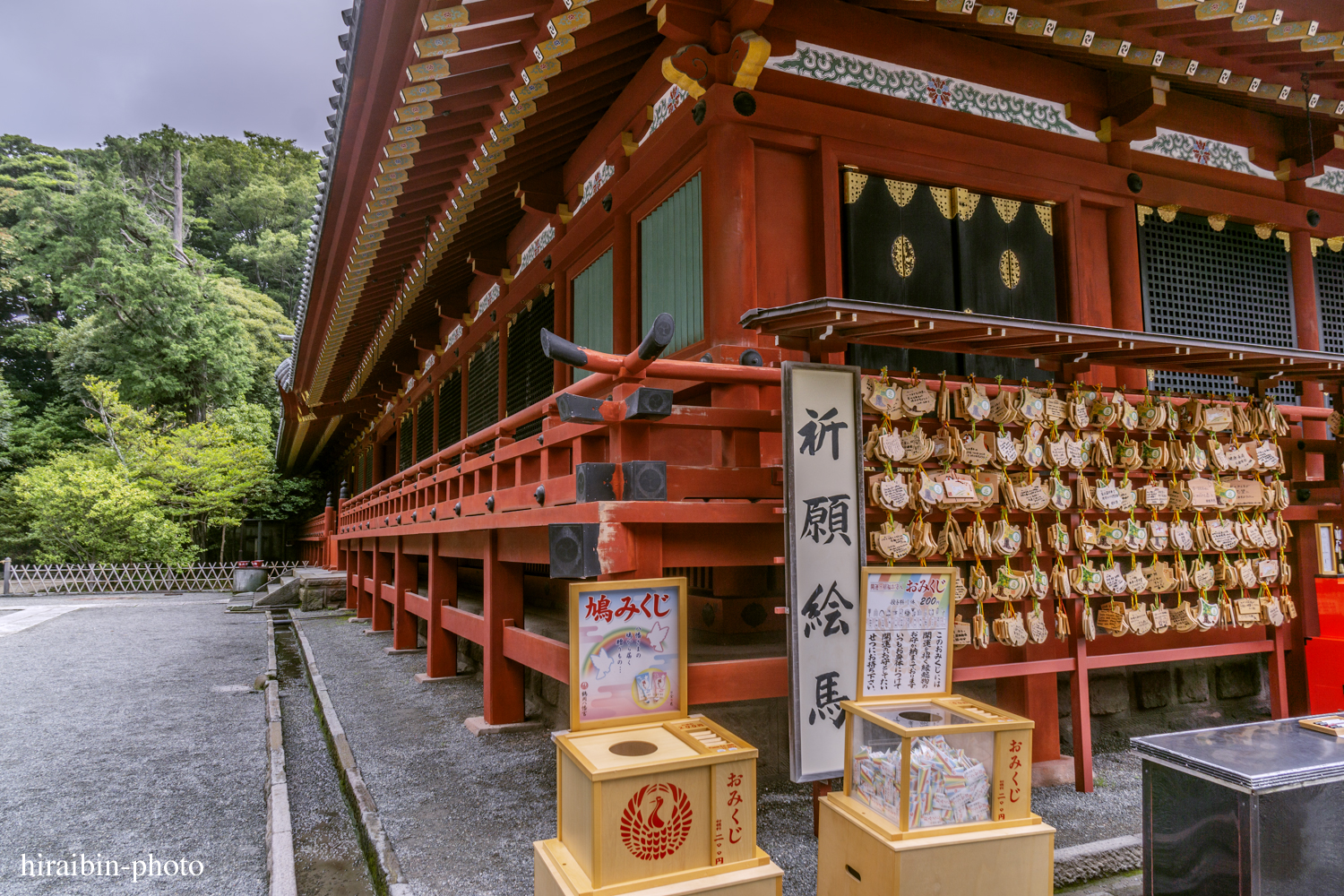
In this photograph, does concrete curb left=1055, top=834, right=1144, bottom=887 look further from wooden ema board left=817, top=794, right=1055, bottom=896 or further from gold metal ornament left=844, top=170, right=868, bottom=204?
gold metal ornament left=844, top=170, right=868, bottom=204

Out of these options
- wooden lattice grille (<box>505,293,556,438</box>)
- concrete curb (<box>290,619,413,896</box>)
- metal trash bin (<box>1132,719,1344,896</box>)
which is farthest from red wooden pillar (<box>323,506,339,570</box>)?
metal trash bin (<box>1132,719,1344,896</box>)

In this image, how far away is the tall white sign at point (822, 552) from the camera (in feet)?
11.9

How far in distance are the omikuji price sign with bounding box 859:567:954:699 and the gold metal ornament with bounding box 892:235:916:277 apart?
2442mm

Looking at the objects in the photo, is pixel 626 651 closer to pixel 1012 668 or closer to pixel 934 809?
pixel 934 809

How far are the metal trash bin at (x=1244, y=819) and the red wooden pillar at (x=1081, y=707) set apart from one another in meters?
1.49

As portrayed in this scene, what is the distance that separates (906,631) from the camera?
3.84 m

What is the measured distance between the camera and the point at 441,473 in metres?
7.32

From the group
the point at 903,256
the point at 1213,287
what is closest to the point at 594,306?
the point at 903,256

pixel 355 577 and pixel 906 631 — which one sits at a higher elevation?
pixel 906 631

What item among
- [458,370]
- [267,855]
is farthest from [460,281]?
[267,855]

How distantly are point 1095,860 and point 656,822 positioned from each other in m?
2.42

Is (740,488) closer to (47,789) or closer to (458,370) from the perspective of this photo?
(47,789)

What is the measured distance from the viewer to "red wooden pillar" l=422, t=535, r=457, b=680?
7.78m

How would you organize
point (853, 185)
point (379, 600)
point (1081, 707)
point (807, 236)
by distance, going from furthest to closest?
point (379, 600) → point (853, 185) → point (807, 236) → point (1081, 707)
